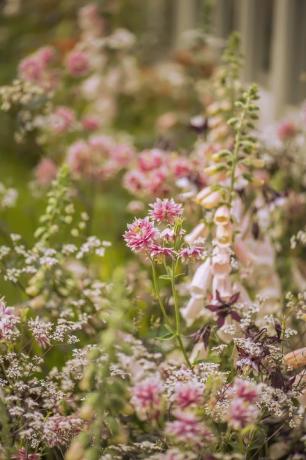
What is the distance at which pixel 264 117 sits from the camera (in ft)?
13.4

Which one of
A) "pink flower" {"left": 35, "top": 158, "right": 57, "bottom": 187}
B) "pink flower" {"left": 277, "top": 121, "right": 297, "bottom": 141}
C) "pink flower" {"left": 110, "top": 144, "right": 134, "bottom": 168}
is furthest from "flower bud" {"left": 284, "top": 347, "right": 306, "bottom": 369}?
→ "pink flower" {"left": 35, "top": 158, "right": 57, "bottom": 187}

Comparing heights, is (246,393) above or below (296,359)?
below

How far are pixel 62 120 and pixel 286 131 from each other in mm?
929

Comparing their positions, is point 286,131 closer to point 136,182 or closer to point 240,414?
point 136,182

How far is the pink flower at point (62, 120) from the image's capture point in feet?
9.22

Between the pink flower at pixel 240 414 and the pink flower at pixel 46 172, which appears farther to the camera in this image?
the pink flower at pixel 46 172

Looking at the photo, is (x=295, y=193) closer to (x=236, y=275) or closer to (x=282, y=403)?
(x=236, y=275)

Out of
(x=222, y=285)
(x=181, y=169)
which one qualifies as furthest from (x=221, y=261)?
(x=181, y=169)

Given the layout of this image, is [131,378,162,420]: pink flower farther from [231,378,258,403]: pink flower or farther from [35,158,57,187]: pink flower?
[35,158,57,187]: pink flower

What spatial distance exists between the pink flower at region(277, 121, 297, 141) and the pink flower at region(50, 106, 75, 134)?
87 centimetres

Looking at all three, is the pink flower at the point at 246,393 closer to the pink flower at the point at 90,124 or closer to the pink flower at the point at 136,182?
the pink flower at the point at 136,182

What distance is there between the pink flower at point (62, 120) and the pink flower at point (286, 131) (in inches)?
34.1

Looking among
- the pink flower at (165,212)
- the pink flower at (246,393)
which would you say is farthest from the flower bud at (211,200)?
the pink flower at (246,393)

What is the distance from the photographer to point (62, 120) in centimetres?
282
